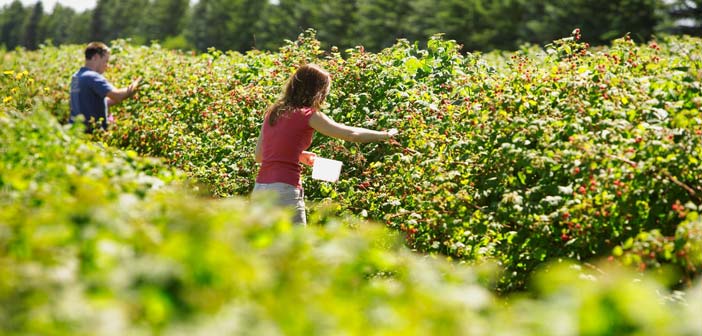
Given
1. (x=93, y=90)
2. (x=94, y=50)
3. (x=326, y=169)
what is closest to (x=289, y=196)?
(x=326, y=169)

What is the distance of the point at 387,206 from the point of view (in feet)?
20.1

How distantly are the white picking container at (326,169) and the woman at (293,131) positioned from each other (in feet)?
0.62

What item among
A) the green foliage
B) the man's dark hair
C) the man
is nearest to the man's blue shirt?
the man

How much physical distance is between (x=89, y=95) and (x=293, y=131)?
10.2ft

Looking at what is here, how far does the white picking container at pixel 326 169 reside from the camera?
5.53 m

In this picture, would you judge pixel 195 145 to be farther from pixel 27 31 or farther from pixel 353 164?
pixel 27 31

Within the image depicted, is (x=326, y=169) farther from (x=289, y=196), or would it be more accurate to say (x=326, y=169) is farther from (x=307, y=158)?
(x=289, y=196)

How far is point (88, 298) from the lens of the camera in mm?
1877

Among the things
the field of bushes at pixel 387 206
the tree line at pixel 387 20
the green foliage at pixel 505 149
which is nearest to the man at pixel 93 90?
the green foliage at pixel 505 149

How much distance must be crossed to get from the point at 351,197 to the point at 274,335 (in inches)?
181

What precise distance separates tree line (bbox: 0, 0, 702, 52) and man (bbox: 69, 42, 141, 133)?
11.0m

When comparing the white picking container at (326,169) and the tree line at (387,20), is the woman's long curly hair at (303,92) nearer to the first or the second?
the white picking container at (326,169)

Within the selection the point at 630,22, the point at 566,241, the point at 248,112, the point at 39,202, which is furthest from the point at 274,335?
the point at 630,22

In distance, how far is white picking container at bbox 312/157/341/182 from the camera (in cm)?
553
